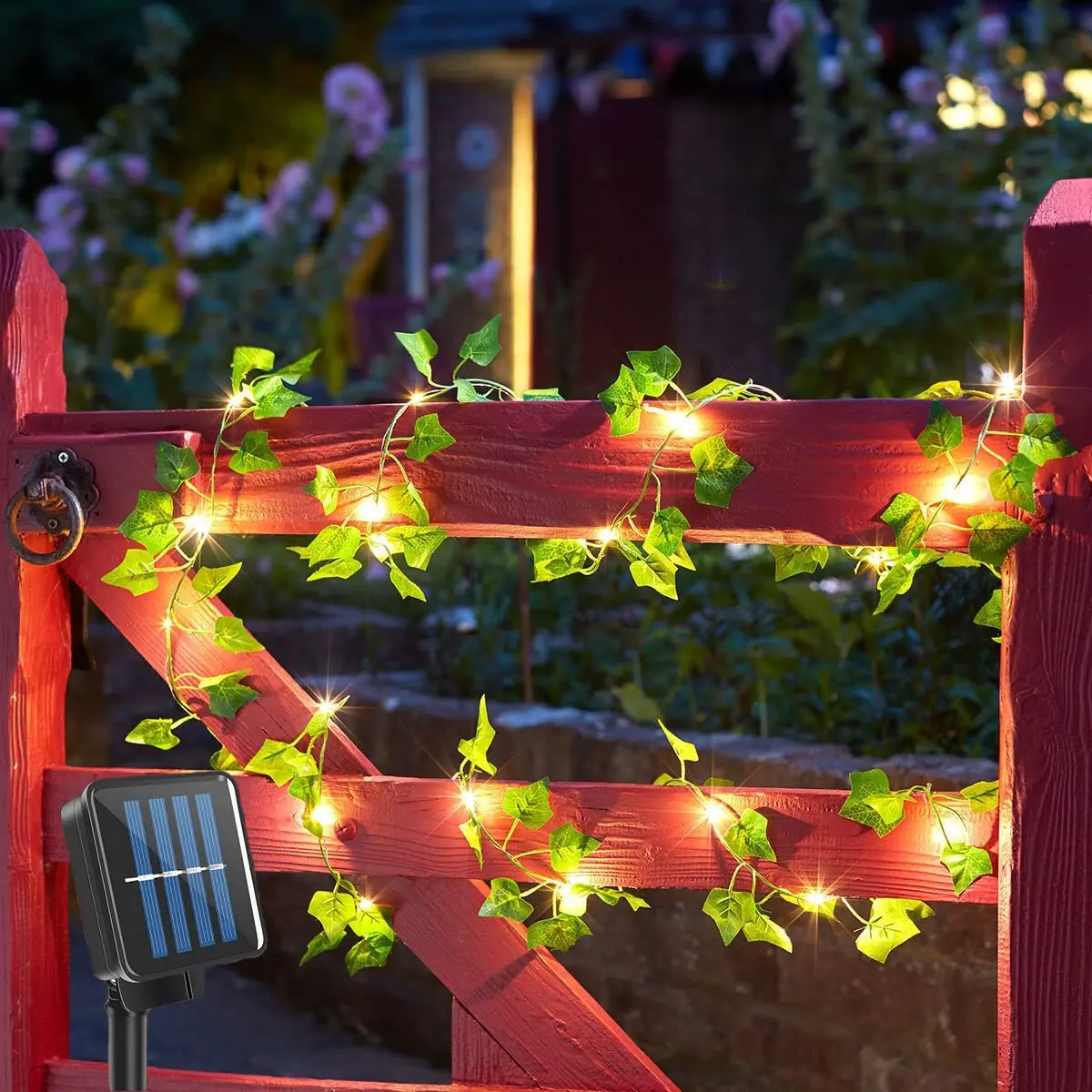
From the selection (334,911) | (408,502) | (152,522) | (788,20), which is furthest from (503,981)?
(788,20)

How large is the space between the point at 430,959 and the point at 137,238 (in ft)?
11.8

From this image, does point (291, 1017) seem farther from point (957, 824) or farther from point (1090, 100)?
point (1090, 100)

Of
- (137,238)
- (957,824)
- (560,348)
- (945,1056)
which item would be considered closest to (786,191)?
(137,238)

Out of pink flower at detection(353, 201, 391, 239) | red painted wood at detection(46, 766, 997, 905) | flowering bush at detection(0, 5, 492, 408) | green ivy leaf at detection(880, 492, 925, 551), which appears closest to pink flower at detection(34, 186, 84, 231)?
flowering bush at detection(0, 5, 492, 408)

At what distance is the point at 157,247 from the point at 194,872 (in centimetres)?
388

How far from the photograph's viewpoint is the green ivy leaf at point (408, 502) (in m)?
1.70

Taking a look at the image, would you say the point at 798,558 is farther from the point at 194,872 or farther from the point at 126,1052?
the point at 126,1052

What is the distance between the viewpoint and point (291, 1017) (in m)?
3.31

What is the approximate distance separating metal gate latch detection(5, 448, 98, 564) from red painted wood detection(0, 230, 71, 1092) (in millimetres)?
46

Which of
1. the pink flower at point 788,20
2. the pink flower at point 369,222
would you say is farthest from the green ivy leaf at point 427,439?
the pink flower at point 788,20

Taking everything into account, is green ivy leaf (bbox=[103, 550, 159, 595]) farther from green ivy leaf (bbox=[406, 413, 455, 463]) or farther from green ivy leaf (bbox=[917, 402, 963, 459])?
green ivy leaf (bbox=[917, 402, 963, 459])

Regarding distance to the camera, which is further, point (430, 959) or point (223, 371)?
point (223, 371)

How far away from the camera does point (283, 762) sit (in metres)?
1.77

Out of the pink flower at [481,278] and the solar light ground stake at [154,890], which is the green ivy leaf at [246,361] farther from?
the pink flower at [481,278]
